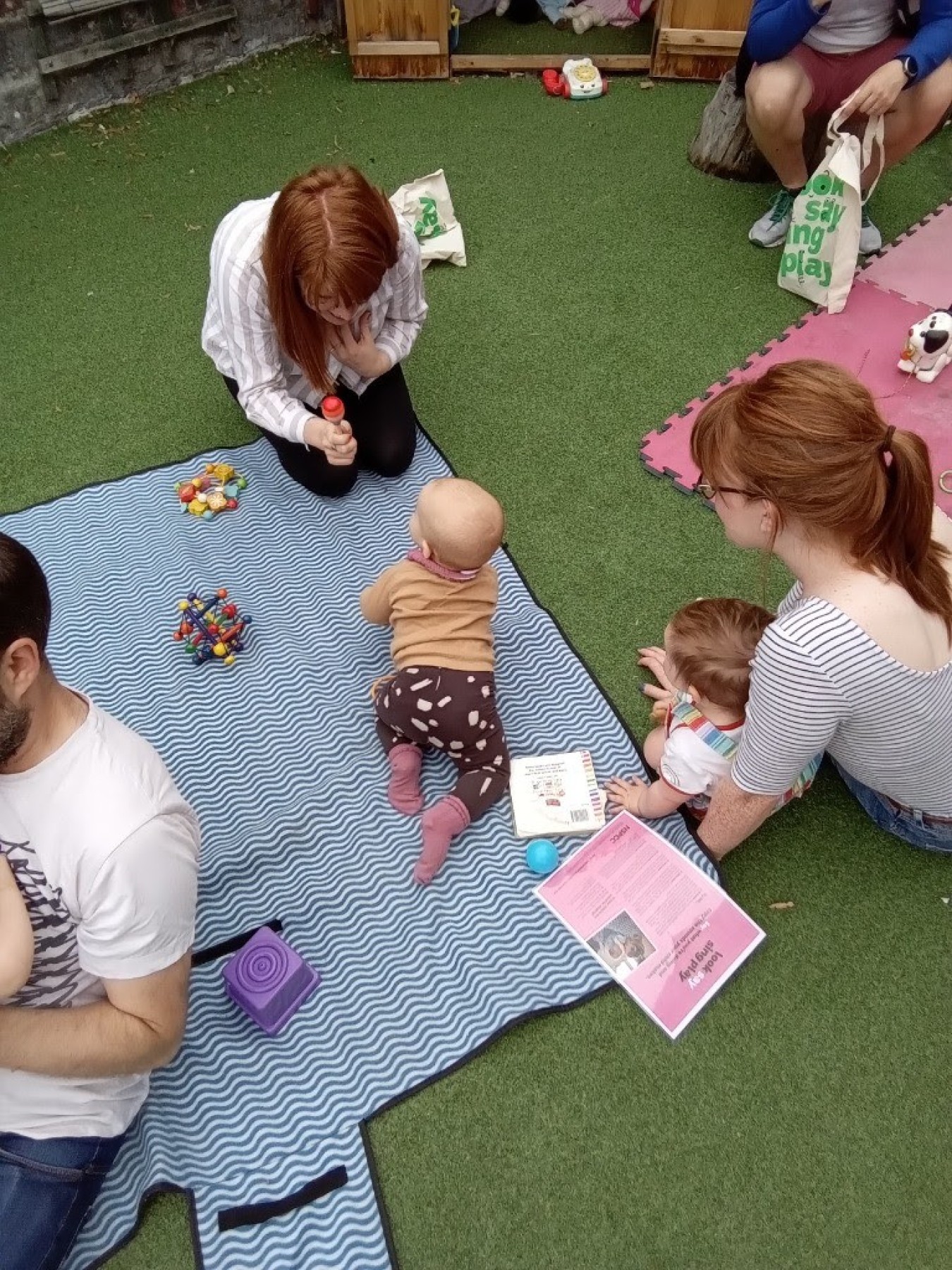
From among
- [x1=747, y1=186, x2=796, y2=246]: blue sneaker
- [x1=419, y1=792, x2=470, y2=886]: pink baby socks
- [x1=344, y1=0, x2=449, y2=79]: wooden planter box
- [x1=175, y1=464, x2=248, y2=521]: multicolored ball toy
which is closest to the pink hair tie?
[x1=419, y1=792, x2=470, y2=886]: pink baby socks

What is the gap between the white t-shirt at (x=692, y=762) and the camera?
2.08 metres

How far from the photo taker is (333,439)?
8.41 ft

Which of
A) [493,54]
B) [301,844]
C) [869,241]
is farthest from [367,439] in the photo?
[493,54]

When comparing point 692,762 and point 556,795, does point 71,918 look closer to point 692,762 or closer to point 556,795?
point 556,795

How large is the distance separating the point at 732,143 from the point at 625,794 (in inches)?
131

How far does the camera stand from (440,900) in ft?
7.20

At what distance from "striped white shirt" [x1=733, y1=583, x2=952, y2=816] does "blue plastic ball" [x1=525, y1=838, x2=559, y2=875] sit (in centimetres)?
52

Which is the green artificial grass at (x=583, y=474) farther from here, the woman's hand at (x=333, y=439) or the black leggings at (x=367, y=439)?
the woman's hand at (x=333, y=439)

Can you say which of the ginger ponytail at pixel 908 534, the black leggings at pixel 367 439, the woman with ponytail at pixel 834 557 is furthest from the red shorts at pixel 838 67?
the ginger ponytail at pixel 908 534

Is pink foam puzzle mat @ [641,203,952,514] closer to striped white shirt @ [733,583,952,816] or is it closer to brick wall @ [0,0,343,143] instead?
striped white shirt @ [733,583,952,816]

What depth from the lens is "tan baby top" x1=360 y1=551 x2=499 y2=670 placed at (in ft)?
7.49

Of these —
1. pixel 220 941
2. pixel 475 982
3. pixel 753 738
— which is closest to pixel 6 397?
pixel 220 941

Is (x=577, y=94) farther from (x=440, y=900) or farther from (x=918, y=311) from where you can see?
(x=440, y=900)

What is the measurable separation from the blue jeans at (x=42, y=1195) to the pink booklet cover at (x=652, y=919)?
1093 mm
